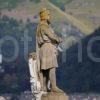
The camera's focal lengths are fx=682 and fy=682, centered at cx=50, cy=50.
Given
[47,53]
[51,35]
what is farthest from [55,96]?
[51,35]

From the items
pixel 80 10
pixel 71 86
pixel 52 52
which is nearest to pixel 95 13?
pixel 80 10

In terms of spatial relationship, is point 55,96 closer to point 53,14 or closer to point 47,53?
point 47,53

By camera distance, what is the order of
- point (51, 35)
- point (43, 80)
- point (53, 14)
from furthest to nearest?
1. point (53, 14)
2. point (43, 80)
3. point (51, 35)

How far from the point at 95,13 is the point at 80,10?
4.82 ft

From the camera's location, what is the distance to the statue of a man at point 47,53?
15.0m

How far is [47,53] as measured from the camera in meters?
15.1

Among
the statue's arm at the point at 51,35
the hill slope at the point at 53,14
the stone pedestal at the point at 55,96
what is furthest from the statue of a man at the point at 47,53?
the hill slope at the point at 53,14

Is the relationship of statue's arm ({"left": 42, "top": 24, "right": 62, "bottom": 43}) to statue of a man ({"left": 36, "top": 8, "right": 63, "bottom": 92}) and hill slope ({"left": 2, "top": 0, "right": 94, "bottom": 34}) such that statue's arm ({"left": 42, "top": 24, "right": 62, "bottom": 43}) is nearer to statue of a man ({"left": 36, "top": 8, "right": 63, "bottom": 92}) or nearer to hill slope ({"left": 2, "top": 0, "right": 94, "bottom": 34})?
statue of a man ({"left": 36, "top": 8, "right": 63, "bottom": 92})

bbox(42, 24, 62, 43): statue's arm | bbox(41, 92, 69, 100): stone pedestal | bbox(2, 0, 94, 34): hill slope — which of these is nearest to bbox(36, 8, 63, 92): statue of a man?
bbox(42, 24, 62, 43): statue's arm

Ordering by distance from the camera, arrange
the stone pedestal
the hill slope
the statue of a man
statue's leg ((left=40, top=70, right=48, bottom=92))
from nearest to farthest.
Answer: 1. the stone pedestal
2. the statue of a man
3. statue's leg ((left=40, top=70, right=48, bottom=92))
4. the hill slope

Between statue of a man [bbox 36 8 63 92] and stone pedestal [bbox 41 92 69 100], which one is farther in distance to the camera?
statue of a man [bbox 36 8 63 92]

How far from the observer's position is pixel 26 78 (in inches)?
2052

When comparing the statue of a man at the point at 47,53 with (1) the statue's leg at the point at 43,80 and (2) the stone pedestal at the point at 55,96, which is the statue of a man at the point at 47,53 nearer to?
(1) the statue's leg at the point at 43,80

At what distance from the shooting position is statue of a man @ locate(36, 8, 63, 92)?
49.2 ft
